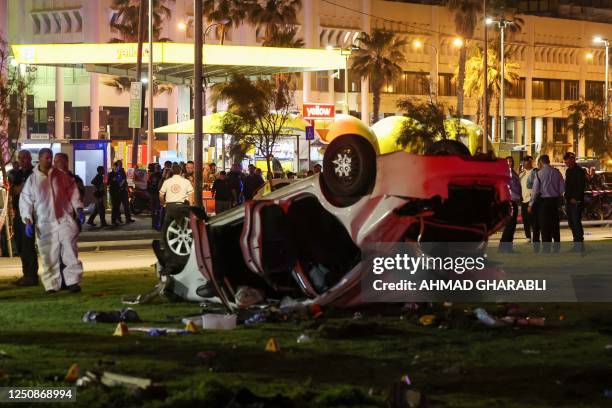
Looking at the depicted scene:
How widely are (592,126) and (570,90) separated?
20.9m

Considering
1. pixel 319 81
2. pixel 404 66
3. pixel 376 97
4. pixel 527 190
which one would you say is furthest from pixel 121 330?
pixel 404 66

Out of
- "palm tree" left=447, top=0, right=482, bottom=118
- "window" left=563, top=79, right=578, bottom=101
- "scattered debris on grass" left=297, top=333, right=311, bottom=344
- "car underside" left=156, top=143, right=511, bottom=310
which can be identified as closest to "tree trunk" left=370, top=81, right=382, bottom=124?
"palm tree" left=447, top=0, right=482, bottom=118

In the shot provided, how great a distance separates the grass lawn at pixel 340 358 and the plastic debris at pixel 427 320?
129mm

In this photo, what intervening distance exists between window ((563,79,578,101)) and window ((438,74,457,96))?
12.0 metres

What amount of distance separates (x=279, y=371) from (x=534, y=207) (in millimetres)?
12896

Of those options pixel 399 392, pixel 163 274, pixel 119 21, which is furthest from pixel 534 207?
pixel 119 21

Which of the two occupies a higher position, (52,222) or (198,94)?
(198,94)

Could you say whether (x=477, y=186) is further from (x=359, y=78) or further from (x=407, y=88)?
(x=407, y=88)

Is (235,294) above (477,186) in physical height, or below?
below

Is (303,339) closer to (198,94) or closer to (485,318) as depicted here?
(485,318)

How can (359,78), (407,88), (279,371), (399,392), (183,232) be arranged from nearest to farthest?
1. (399,392)
2. (279,371)
3. (183,232)
4. (359,78)
5. (407,88)

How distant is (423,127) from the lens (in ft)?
126

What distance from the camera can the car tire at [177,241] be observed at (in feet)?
43.5

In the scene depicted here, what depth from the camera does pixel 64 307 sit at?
43.7 ft
